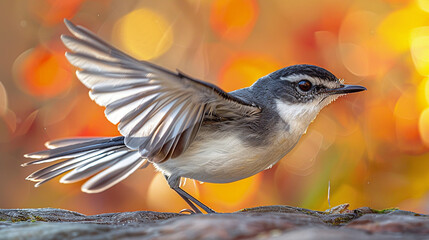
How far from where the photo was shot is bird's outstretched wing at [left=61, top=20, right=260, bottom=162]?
8.26 ft

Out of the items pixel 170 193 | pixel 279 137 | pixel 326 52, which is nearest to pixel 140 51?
pixel 170 193

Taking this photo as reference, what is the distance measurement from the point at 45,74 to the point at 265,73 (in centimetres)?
223

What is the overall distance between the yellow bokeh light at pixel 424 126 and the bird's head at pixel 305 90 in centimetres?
151

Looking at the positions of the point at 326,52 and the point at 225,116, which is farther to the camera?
the point at 326,52

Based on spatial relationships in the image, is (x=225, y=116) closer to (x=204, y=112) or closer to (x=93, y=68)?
(x=204, y=112)

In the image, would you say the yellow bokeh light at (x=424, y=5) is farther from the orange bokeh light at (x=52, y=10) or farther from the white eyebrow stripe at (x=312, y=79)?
the orange bokeh light at (x=52, y=10)

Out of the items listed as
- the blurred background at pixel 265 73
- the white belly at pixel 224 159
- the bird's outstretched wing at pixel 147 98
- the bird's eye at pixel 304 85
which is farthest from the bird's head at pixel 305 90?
the blurred background at pixel 265 73

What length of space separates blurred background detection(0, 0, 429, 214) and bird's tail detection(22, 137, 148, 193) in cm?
67

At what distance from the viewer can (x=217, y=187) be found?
4.88 m

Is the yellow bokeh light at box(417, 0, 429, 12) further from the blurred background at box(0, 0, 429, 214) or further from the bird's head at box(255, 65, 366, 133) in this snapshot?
the bird's head at box(255, 65, 366, 133)

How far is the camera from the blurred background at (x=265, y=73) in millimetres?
4766

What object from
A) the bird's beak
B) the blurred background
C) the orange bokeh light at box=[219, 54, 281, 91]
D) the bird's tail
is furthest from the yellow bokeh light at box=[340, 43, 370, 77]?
the bird's tail

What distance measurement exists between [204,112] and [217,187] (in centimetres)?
199

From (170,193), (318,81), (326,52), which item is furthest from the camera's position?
(170,193)
